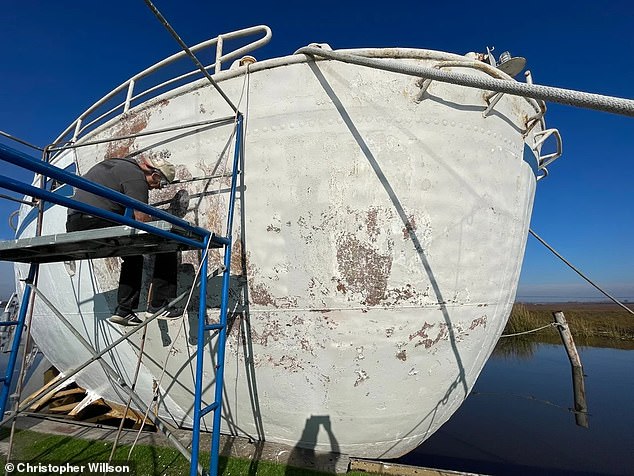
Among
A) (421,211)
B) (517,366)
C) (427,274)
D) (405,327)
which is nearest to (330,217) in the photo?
(421,211)

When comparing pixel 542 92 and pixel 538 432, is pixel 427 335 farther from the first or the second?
pixel 538 432

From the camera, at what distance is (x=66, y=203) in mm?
1723

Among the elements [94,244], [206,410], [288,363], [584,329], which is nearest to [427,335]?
[288,363]

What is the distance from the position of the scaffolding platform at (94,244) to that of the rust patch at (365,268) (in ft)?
3.72

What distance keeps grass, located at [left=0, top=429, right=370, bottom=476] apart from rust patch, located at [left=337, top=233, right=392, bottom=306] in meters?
1.75

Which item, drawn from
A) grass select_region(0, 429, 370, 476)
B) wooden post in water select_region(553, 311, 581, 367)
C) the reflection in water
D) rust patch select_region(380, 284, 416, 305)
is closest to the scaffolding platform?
rust patch select_region(380, 284, 416, 305)

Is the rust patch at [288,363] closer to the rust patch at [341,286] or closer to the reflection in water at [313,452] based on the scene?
the reflection in water at [313,452]

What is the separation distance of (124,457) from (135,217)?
2.69 meters

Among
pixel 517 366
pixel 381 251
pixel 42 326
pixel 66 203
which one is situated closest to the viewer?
pixel 66 203

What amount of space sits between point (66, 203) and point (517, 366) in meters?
18.3

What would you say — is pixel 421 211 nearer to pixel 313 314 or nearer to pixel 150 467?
pixel 313 314

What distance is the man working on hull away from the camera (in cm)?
280

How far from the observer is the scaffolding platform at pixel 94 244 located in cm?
221

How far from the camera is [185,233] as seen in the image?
2463 mm
